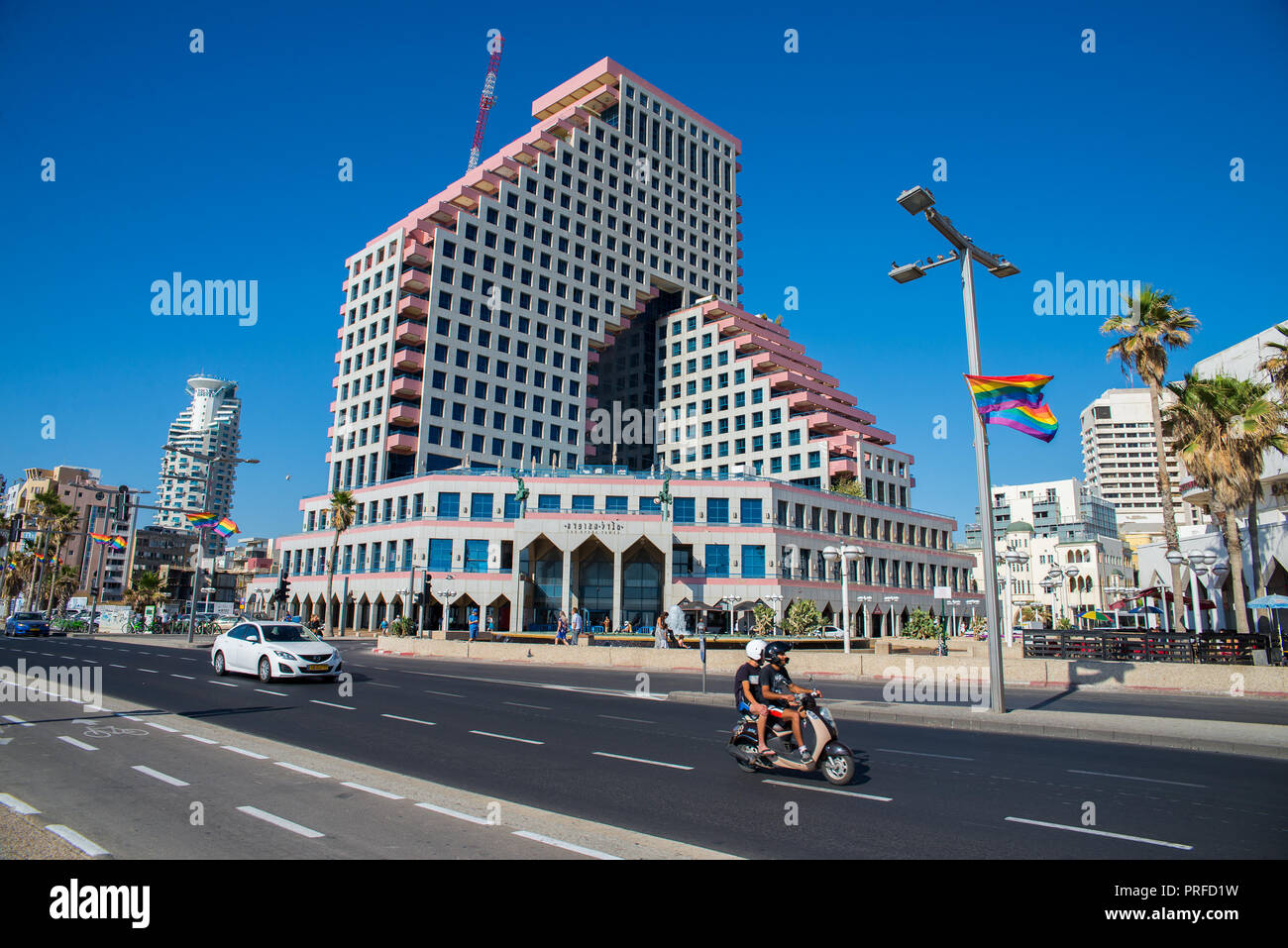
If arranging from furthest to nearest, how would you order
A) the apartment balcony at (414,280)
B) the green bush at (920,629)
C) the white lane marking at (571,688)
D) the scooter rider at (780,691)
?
the apartment balcony at (414,280) → the green bush at (920,629) → the white lane marking at (571,688) → the scooter rider at (780,691)

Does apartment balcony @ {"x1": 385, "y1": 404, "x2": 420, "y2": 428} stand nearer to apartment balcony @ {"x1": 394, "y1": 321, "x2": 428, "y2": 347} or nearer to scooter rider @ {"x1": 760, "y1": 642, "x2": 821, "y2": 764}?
apartment balcony @ {"x1": 394, "y1": 321, "x2": 428, "y2": 347}

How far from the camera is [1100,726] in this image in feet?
46.2

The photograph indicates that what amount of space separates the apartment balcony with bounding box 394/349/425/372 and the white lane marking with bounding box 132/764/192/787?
66.6m

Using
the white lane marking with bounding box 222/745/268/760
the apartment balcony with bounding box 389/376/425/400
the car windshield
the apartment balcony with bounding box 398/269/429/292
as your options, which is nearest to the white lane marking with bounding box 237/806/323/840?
the white lane marking with bounding box 222/745/268/760

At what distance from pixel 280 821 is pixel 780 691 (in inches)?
220

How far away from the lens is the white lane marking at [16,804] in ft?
22.3

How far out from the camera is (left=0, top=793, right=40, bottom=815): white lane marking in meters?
6.80

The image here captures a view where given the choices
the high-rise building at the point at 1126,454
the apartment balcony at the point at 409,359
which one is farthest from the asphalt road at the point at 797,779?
the high-rise building at the point at 1126,454

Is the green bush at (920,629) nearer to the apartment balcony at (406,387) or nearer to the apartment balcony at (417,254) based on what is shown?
the apartment balcony at (406,387)

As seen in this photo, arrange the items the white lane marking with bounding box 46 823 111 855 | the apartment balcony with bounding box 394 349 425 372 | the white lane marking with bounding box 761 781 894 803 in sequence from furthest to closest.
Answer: the apartment balcony with bounding box 394 349 425 372, the white lane marking with bounding box 761 781 894 803, the white lane marking with bounding box 46 823 111 855

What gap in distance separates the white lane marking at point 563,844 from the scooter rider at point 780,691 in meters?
3.80

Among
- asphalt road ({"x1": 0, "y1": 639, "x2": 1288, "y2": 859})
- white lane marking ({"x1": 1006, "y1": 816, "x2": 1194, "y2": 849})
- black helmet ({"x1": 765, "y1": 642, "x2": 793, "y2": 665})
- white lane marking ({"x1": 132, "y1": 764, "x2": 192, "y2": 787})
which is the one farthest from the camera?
black helmet ({"x1": 765, "y1": 642, "x2": 793, "y2": 665})
